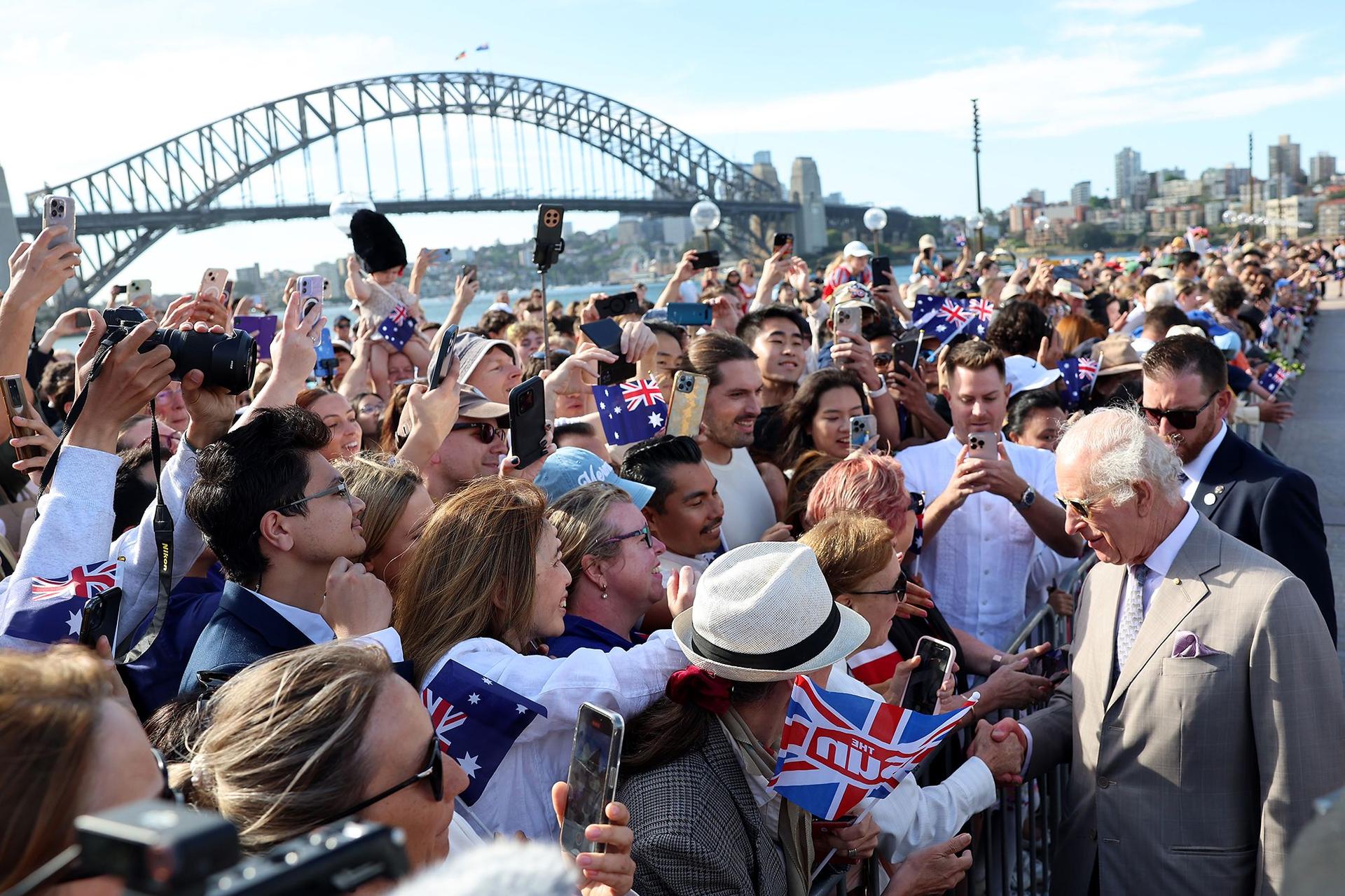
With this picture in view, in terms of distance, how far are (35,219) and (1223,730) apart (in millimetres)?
38455

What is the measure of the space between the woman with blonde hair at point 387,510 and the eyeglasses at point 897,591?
131 centimetres

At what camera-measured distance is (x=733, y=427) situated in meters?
4.73

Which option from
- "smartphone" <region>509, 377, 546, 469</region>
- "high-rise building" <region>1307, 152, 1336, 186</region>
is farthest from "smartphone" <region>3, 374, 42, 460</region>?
"high-rise building" <region>1307, 152, 1336, 186</region>

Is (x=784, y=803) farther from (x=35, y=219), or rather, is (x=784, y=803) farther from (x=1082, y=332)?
(x=35, y=219)

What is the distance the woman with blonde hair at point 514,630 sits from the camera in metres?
2.41

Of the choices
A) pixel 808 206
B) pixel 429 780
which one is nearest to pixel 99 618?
pixel 429 780

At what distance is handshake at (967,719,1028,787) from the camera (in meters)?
3.02

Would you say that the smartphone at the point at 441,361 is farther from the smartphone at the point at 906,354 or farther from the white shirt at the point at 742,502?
the smartphone at the point at 906,354

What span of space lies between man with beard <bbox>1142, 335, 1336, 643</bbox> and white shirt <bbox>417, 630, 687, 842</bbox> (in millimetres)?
2173

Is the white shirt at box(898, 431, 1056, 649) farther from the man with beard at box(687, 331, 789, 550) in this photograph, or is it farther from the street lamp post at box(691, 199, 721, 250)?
the street lamp post at box(691, 199, 721, 250)

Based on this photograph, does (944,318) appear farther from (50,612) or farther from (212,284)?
(50,612)

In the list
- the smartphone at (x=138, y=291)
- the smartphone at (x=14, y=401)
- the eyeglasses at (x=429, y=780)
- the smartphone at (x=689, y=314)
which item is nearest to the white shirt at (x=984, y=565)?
the smartphone at (x=689, y=314)

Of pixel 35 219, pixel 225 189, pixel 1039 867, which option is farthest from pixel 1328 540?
pixel 225 189

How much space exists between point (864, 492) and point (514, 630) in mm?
1451
